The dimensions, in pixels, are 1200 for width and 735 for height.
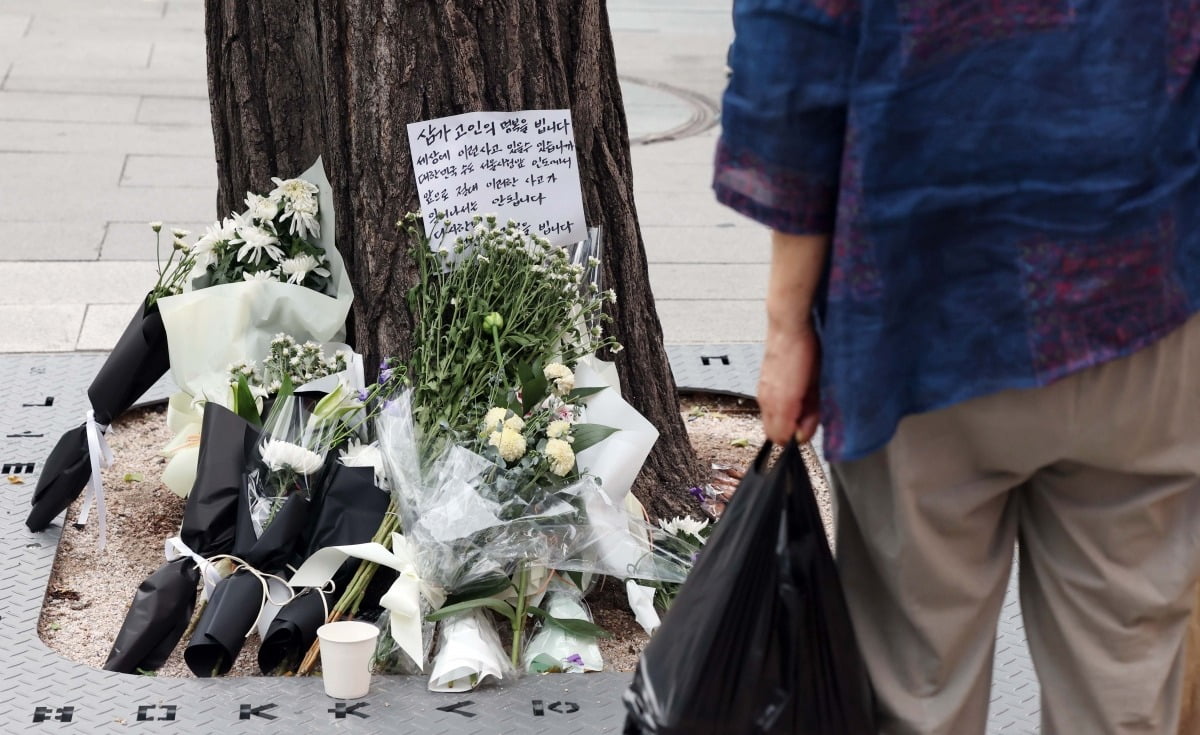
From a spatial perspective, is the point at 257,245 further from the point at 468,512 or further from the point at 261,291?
the point at 468,512

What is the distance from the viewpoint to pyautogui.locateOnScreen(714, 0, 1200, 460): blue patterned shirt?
152 centimetres

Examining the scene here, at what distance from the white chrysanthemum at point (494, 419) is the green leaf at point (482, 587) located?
0.28 metres

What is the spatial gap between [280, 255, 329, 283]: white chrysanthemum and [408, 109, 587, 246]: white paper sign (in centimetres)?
32

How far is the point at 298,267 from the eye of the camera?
3146mm

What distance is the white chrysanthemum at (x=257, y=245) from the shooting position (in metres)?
3.16

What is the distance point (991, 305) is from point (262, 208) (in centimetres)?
198

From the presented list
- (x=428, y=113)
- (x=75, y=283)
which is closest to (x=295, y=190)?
(x=428, y=113)

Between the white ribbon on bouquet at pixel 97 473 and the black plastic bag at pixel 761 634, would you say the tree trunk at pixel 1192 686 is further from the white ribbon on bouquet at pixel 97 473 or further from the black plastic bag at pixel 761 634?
the white ribbon on bouquet at pixel 97 473

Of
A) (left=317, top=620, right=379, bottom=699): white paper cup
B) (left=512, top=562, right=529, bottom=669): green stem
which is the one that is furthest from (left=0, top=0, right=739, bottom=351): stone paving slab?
(left=317, top=620, right=379, bottom=699): white paper cup

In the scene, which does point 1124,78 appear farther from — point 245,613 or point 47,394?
point 47,394

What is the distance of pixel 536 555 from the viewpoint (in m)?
2.71

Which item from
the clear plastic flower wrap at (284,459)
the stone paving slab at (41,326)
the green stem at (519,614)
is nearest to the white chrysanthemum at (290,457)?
the clear plastic flower wrap at (284,459)

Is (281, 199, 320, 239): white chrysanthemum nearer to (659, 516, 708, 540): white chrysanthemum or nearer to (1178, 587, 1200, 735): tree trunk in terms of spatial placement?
→ (659, 516, 708, 540): white chrysanthemum

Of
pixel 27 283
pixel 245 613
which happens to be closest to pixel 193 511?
pixel 245 613
